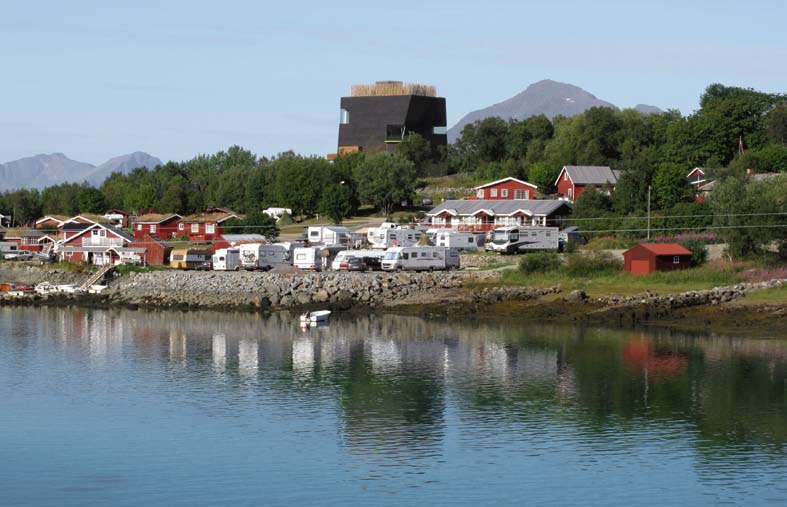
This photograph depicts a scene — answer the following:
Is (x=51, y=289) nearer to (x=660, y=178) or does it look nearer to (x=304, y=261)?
(x=304, y=261)

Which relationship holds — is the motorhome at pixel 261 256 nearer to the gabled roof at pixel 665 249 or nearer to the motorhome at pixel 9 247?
the gabled roof at pixel 665 249

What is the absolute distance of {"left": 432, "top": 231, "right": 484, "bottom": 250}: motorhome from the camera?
71.5 metres

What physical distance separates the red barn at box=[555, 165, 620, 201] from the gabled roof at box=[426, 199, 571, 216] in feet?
25.1

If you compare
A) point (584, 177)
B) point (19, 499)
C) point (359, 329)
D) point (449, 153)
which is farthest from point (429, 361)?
point (449, 153)

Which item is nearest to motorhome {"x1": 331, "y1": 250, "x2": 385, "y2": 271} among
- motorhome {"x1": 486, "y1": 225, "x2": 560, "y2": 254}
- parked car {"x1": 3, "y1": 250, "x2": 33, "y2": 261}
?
motorhome {"x1": 486, "y1": 225, "x2": 560, "y2": 254}

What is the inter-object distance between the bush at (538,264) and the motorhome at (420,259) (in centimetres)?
623

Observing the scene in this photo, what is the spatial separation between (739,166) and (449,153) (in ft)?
159

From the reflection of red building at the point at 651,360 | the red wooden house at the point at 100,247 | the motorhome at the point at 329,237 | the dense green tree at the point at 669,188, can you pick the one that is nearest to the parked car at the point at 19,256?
the red wooden house at the point at 100,247

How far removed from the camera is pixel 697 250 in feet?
198

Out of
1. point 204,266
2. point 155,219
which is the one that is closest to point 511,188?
point 204,266

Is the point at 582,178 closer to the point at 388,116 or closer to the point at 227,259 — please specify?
the point at 227,259

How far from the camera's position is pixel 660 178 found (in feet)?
266

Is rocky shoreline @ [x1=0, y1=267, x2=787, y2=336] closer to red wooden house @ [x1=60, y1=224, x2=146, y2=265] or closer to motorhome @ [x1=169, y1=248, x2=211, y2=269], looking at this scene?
motorhome @ [x1=169, y1=248, x2=211, y2=269]

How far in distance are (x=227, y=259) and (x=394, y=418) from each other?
1496 inches
